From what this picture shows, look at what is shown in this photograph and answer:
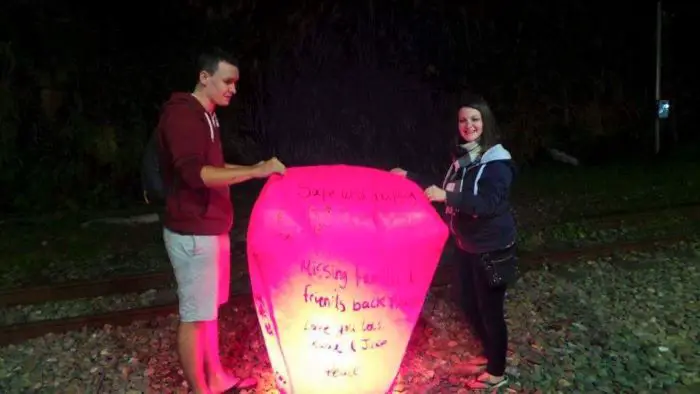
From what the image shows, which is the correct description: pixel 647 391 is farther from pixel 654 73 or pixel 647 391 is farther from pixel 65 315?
pixel 654 73

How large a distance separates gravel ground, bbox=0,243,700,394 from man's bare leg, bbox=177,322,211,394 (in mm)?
581

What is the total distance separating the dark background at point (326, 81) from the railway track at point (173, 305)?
433 cm

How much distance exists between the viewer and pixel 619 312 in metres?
5.46

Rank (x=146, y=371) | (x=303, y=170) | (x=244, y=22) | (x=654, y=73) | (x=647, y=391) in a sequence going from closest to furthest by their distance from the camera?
1. (x=303, y=170)
2. (x=647, y=391)
3. (x=146, y=371)
4. (x=244, y=22)
5. (x=654, y=73)

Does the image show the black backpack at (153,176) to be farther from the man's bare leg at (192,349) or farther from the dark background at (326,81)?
the dark background at (326,81)

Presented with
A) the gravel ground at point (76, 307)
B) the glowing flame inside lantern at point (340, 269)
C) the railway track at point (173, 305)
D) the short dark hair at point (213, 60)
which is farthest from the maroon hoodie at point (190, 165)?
the gravel ground at point (76, 307)

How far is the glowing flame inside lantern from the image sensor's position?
9.56ft

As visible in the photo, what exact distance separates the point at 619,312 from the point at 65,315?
4366 mm

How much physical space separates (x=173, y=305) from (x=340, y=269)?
118 inches

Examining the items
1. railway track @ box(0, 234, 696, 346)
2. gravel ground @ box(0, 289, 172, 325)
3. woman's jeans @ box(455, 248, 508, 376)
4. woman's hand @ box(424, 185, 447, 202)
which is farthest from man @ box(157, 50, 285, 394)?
gravel ground @ box(0, 289, 172, 325)

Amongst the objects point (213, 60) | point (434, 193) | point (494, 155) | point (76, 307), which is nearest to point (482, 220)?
point (494, 155)

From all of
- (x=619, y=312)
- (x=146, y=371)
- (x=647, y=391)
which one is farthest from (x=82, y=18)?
(x=647, y=391)

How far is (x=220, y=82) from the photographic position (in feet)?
10.8

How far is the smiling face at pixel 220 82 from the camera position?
3270 mm
